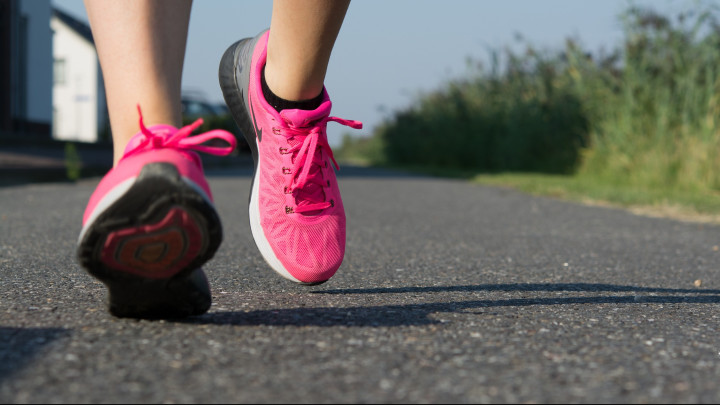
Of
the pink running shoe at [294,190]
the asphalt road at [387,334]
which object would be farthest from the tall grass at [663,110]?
the pink running shoe at [294,190]

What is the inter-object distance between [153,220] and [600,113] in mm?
8109

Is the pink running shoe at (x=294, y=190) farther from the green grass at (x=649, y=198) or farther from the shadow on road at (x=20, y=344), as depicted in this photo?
the green grass at (x=649, y=198)

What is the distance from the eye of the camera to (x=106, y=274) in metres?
1.06

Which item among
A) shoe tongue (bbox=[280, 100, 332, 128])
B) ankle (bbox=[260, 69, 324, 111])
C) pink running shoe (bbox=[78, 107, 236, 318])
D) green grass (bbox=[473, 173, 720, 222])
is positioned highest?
ankle (bbox=[260, 69, 324, 111])

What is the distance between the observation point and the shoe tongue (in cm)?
144

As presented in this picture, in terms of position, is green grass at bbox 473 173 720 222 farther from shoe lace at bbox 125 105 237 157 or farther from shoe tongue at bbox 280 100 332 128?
shoe lace at bbox 125 105 237 157

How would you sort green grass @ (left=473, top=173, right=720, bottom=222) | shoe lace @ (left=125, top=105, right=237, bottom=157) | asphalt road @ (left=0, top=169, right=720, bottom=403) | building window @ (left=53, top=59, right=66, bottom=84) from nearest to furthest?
asphalt road @ (left=0, top=169, right=720, bottom=403) < shoe lace @ (left=125, top=105, right=237, bottom=157) < green grass @ (left=473, top=173, right=720, bottom=222) < building window @ (left=53, top=59, right=66, bottom=84)

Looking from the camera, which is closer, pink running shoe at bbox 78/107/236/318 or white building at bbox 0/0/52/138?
pink running shoe at bbox 78/107/236/318

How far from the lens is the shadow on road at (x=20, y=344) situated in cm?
97

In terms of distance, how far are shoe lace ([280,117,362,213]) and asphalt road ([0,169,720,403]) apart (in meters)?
0.20

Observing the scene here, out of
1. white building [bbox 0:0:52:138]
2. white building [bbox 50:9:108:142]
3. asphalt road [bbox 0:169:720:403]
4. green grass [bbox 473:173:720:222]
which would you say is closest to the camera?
asphalt road [bbox 0:169:720:403]

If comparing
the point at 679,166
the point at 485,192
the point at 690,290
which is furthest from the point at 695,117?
the point at 690,290

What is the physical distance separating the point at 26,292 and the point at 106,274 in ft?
1.81

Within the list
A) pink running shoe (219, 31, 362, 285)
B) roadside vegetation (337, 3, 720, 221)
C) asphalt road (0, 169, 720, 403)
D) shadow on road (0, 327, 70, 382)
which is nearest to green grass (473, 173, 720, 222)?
roadside vegetation (337, 3, 720, 221)
